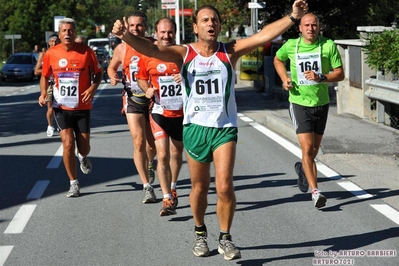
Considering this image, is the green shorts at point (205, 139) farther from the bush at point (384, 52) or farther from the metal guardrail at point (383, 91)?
the bush at point (384, 52)

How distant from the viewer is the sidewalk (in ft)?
32.4

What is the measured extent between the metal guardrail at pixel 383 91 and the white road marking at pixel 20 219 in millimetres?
6954

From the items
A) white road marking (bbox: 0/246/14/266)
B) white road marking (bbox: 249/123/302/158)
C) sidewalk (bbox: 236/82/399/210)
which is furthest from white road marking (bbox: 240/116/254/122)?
white road marking (bbox: 0/246/14/266)

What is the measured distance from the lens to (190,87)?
252 inches

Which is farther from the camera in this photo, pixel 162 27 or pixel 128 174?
pixel 128 174

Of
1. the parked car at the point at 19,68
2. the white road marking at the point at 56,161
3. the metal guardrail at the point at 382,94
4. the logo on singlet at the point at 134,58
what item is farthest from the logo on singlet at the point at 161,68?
the parked car at the point at 19,68

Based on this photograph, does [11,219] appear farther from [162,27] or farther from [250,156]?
[250,156]

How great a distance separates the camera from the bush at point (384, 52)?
1441 cm

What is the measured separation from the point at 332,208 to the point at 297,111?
3.77 feet

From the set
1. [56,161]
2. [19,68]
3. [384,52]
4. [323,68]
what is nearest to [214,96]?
[323,68]

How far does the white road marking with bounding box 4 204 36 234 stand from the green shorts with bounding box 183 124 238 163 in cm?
207

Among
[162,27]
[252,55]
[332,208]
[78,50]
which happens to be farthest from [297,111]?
[252,55]

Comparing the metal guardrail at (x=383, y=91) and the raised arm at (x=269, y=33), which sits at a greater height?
the raised arm at (x=269, y=33)

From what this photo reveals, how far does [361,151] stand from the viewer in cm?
1223
